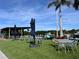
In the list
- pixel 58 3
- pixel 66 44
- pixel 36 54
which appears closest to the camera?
pixel 36 54

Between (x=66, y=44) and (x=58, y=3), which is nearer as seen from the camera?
(x=66, y=44)

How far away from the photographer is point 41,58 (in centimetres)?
1340

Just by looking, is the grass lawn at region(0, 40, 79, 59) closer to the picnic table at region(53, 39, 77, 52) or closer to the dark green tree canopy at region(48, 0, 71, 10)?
the picnic table at region(53, 39, 77, 52)

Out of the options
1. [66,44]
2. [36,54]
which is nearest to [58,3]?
[66,44]

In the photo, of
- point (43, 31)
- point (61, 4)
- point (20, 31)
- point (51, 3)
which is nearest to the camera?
point (61, 4)

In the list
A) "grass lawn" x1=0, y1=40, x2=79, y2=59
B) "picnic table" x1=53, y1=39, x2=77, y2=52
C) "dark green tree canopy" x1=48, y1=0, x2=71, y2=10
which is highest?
"dark green tree canopy" x1=48, y1=0, x2=71, y2=10

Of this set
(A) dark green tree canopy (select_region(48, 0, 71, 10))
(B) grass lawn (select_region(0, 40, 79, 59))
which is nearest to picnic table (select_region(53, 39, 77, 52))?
(B) grass lawn (select_region(0, 40, 79, 59))

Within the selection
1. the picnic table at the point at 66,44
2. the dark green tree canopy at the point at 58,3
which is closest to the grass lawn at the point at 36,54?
the picnic table at the point at 66,44

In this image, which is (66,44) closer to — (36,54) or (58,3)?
(36,54)

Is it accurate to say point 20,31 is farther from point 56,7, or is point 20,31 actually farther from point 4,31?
point 56,7

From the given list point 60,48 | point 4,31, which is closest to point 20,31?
point 4,31

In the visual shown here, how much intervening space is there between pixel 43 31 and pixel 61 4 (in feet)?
95.0

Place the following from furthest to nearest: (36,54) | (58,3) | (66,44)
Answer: (58,3)
(66,44)
(36,54)

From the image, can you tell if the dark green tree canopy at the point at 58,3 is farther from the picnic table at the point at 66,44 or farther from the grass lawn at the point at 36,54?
the grass lawn at the point at 36,54
